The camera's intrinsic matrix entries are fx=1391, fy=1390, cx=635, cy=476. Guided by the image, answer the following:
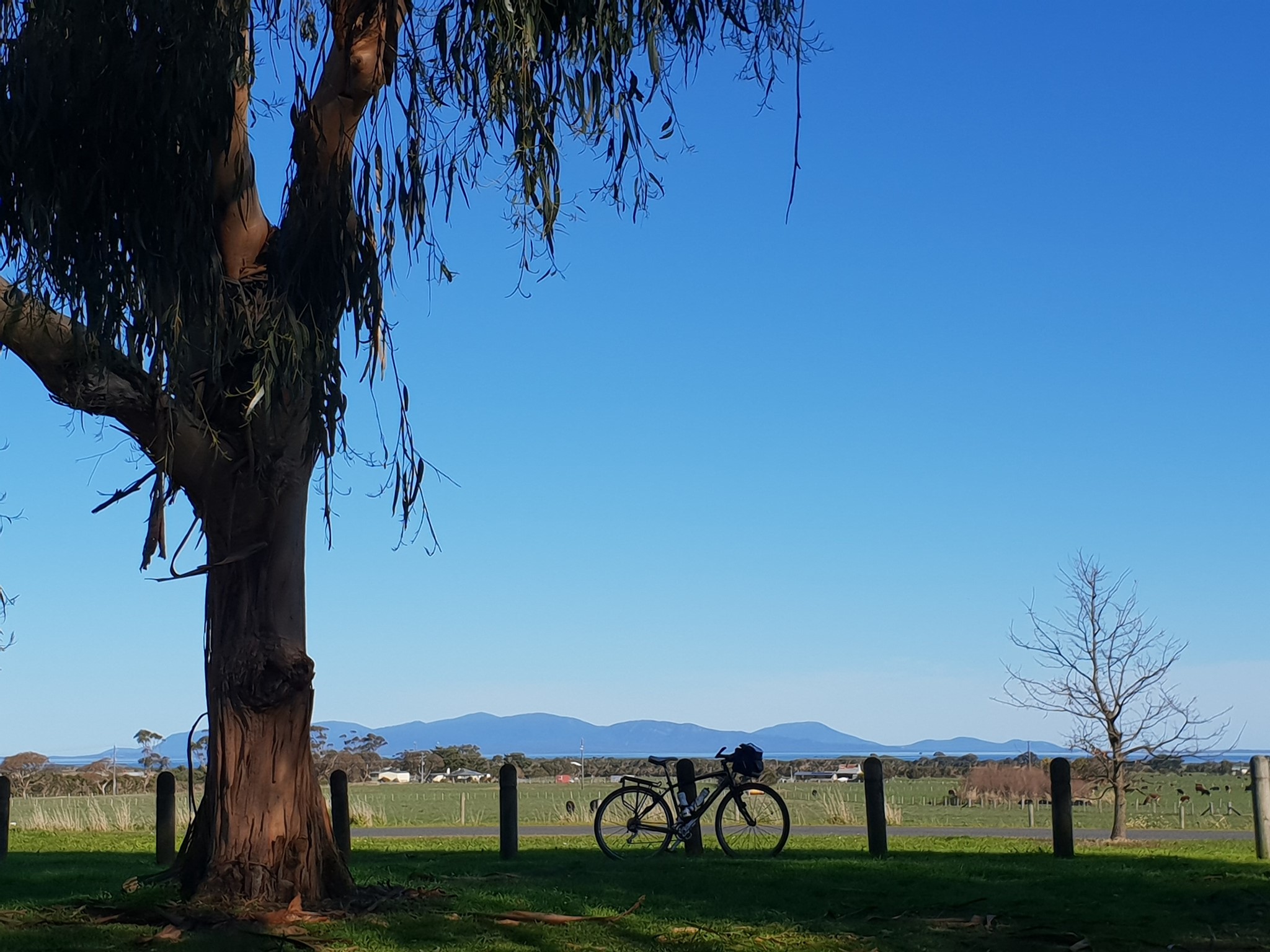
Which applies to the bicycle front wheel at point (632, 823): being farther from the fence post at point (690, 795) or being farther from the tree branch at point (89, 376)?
the tree branch at point (89, 376)

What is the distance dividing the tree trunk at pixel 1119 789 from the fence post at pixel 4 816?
42.6ft

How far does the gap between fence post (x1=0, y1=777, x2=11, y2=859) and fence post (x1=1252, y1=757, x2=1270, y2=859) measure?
12.5m

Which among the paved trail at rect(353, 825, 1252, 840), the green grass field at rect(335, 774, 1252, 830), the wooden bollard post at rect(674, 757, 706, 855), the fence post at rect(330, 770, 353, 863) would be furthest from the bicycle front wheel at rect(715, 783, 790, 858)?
the green grass field at rect(335, 774, 1252, 830)

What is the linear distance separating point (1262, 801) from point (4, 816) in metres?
12.8

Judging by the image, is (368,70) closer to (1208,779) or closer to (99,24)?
(99,24)

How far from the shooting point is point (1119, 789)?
18.2m

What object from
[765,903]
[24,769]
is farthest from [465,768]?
[765,903]

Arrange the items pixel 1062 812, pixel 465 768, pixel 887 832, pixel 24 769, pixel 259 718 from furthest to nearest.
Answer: pixel 465 768, pixel 24 769, pixel 887 832, pixel 1062 812, pixel 259 718

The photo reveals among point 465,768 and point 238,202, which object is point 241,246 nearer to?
point 238,202

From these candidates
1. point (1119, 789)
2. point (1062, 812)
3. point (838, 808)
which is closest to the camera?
point (1062, 812)

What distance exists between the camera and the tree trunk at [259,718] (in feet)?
31.9

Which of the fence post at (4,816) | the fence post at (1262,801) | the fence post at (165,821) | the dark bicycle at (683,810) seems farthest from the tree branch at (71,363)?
the fence post at (1262,801)

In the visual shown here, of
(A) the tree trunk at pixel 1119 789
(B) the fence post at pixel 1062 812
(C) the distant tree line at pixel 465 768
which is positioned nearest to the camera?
(B) the fence post at pixel 1062 812

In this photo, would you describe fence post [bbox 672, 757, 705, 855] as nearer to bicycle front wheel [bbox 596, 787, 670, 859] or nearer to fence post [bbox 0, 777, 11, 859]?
bicycle front wheel [bbox 596, 787, 670, 859]
